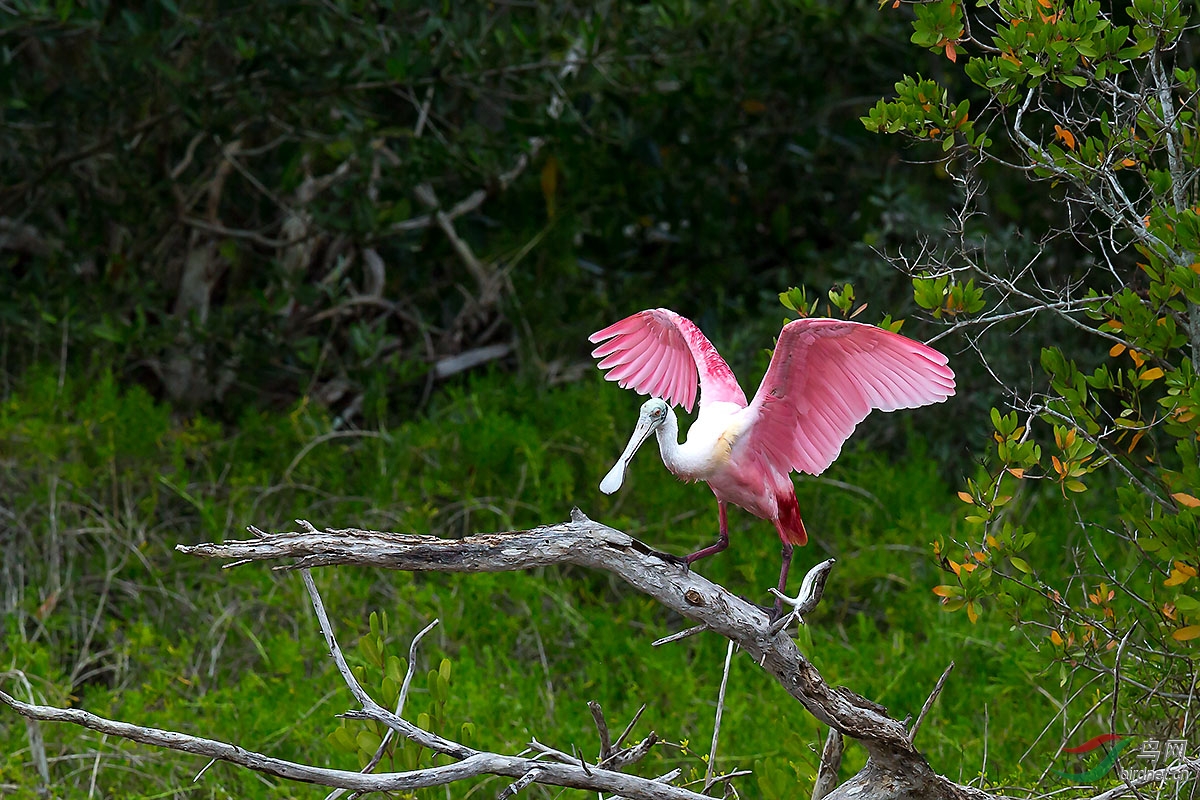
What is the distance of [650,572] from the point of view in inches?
92.6

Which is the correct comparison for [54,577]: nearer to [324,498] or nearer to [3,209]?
[324,498]

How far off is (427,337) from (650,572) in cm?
415

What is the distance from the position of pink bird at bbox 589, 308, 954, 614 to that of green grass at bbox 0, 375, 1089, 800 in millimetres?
523

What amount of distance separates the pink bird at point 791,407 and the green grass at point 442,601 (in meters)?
0.52

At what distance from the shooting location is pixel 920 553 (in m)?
4.95

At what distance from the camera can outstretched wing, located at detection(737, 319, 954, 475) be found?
2369mm

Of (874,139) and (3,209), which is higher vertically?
(874,139)

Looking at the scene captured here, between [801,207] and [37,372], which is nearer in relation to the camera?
[37,372]

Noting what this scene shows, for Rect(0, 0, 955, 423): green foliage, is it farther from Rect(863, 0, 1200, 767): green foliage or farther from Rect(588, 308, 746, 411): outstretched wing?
Rect(863, 0, 1200, 767): green foliage

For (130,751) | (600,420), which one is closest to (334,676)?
(130,751)

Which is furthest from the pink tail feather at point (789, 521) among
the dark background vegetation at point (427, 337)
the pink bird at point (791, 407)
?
the dark background vegetation at point (427, 337)

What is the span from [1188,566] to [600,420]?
2814mm

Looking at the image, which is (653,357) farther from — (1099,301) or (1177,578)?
(1177,578)

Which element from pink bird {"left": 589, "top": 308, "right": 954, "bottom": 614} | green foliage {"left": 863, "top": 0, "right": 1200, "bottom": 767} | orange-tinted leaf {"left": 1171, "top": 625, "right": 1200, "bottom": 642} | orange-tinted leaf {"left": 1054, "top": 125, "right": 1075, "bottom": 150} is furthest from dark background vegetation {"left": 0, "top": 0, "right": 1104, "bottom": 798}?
orange-tinted leaf {"left": 1054, "top": 125, "right": 1075, "bottom": 150}
